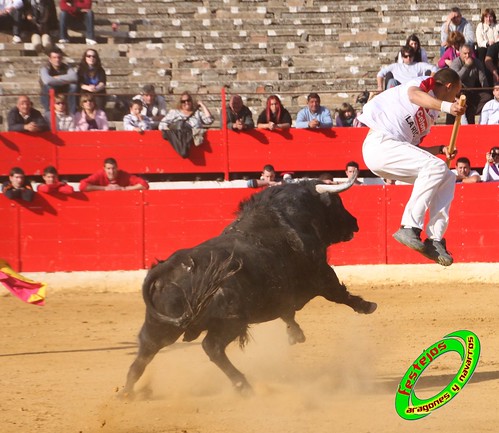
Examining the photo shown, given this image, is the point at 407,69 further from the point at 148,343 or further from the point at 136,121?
the point at 148,343

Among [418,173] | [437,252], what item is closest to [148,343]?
[437,252]

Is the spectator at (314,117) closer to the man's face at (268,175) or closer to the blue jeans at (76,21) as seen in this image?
the man's face at (268,175)

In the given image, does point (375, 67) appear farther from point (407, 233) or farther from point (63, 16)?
point (407, 233)

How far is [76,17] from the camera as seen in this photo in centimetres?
1786

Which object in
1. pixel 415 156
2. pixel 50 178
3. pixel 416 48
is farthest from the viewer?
pixel 416 48

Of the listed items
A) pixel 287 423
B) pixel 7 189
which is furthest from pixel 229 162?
pixel 287 423

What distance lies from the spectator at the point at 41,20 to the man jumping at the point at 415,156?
10955 millimetres

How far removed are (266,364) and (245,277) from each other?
4.78 feet

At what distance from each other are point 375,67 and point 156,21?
13.3 ft

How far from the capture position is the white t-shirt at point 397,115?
748cm

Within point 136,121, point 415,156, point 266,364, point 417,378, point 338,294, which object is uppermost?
point 136,121

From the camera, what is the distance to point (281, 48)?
1836cm

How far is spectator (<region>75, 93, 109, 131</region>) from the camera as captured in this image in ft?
48.0

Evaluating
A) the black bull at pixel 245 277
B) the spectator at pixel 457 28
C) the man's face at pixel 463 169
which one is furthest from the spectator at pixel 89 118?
the black bull at pixel 245 277
